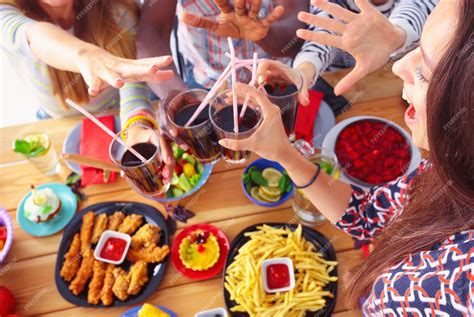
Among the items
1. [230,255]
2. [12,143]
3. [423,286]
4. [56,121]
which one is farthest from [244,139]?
[12,143]

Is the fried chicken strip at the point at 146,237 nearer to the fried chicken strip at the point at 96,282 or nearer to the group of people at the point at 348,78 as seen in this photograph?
the fried chicken strip at the point at 96,282

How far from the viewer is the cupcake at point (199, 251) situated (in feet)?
4.34

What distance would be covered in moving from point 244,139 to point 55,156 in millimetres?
949

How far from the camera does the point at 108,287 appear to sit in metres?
1.30

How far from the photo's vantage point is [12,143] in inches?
67.0

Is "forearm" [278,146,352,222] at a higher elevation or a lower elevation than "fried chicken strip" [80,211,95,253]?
higher

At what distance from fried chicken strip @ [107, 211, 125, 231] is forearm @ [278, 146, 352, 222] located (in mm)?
683

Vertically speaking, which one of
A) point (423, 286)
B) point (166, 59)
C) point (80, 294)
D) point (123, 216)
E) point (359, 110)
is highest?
point (166, 59)

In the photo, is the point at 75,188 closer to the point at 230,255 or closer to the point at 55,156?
the point at 55,156

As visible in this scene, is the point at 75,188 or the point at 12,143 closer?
the point at 75,188

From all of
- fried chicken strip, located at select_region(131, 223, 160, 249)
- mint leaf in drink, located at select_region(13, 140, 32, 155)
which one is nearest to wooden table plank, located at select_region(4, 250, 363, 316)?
fried chicken strip, located at select_region(131, 223, 160, 249)

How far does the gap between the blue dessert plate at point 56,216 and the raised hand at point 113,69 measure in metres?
0.56

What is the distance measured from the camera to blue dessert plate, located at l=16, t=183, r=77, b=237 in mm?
1446

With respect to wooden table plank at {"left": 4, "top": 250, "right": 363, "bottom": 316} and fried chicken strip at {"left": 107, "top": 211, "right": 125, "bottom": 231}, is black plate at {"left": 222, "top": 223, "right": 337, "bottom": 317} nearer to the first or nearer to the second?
wooden table plank at {"left": 4, "top": 250, "right": 363, "bottom": 316}
